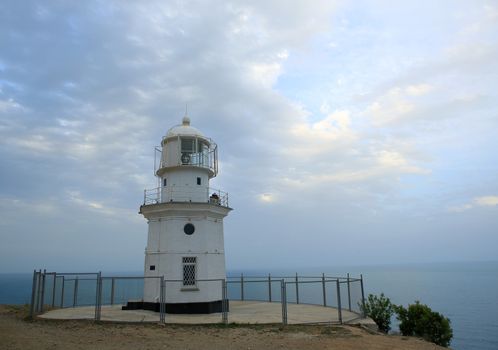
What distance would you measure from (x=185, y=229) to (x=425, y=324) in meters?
11.1

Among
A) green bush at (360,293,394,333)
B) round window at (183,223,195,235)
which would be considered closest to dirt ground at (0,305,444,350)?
green bush at (360,293,394,333)

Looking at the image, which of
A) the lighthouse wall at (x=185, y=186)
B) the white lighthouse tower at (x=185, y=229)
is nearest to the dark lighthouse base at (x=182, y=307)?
Result: the white lighthouse tower at (x=185, y=229)

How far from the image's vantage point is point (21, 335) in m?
11.1

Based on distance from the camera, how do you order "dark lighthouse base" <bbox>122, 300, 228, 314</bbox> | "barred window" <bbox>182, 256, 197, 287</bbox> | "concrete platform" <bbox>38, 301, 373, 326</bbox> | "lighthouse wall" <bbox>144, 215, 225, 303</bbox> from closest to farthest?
"concrete platform" <bbox>38, 301, 373, 326</bbox>, "dark lighthouse base" <bbox>122, 300, 228, 314</bbox>, "lighthouse wall" <bbox>144, 215, 225, 303</bbox>, "barred window" <bbox>182, 256, 197, 287</bbox>

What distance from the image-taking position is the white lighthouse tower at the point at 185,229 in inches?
671

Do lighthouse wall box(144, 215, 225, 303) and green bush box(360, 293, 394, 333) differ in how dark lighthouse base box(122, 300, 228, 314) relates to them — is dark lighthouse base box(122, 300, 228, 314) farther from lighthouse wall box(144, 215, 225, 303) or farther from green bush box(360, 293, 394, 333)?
green bush box(360, 293, 394, 333)

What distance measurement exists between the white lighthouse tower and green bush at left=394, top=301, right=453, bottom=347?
8.29m

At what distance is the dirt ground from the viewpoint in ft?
33.9

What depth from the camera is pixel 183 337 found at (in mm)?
11586

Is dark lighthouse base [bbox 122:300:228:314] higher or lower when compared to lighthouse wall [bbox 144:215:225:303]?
lower

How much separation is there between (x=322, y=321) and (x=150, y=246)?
861 centimetres

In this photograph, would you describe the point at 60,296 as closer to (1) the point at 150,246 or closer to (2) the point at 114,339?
(1) the point at 150,246

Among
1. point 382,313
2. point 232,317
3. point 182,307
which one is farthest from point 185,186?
point 382,313

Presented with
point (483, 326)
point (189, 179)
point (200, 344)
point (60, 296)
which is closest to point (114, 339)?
point (200, 344)
